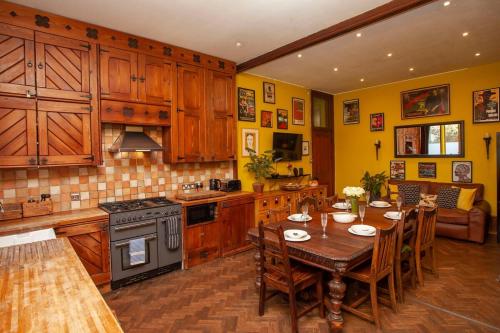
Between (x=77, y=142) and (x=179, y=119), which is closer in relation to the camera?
(x=77, y=142)

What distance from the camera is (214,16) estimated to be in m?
2.87

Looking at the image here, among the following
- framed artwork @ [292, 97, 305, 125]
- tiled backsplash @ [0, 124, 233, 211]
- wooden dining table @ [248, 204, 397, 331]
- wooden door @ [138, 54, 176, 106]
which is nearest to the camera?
wooden dining table @ [248, 204, 397, 331]

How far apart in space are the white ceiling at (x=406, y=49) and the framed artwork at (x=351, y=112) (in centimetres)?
66

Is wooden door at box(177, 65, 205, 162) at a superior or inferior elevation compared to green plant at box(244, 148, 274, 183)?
superior

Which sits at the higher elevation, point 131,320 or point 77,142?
point 77,142

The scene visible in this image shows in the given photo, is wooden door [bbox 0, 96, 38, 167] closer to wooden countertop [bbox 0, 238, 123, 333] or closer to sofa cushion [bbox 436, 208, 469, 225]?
wooden countertop [bbox 0, 238, 123, 333]

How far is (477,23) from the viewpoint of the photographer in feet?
10.2

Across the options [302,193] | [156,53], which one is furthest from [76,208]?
[302,193]

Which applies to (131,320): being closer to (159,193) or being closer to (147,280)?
(147,280)

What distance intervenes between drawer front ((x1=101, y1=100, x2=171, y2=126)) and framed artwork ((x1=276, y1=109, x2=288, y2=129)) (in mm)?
2376

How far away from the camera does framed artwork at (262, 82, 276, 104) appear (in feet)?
16.7

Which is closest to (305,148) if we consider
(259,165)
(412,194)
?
(259,165)

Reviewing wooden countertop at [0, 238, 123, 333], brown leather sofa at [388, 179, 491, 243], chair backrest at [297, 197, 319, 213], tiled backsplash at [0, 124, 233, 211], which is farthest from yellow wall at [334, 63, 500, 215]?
wooden countertop at [0, 238, 123, 333]

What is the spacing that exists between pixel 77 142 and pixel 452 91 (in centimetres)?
587
